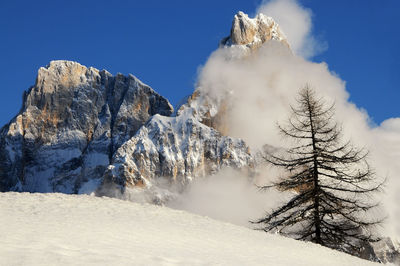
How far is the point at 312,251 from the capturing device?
48.9 ft

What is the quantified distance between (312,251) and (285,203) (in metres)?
6.10

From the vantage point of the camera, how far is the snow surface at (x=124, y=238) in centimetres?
948

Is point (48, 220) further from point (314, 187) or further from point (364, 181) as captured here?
point (364, 181)

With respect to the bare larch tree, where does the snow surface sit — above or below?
below

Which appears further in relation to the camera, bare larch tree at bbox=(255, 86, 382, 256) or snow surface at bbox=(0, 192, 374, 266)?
bare larch tree at bbox=(255, 86, 382, 256)

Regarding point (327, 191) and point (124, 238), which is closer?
point (124, 238)

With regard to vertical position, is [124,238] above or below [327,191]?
below

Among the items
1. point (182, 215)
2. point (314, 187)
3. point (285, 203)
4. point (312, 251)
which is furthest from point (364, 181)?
point (182, 215)

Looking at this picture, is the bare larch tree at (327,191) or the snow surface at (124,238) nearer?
the snow surface at (124,238)

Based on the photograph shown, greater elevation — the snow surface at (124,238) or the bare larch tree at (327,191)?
the bare larch tree at (327,191)

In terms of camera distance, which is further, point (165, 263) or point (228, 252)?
point (228, 252)

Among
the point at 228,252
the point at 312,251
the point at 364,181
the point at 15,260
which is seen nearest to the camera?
the point at 15,260

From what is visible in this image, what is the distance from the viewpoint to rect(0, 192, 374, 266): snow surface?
31.1 ft

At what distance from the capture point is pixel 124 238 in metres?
11.6
